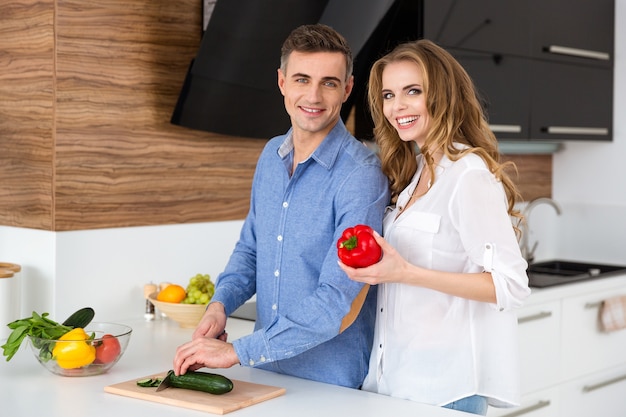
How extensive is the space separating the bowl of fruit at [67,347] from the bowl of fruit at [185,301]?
511 mm

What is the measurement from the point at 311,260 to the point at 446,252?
29 cm

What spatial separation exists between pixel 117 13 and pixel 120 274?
0.73 m

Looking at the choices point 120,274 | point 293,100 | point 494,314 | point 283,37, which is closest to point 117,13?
point 283,37

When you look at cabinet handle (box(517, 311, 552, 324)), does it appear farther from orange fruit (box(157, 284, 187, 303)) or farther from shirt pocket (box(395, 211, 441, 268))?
shirt pocket (box(395, 211, 441, 268))

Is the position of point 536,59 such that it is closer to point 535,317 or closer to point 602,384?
point 535,317

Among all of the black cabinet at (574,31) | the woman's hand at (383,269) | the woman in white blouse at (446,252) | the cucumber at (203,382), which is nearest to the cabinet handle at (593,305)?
the black cabinet at (574,31)

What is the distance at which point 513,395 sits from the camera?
1.91 m

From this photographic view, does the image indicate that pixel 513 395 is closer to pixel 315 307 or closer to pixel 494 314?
pixel 494 314

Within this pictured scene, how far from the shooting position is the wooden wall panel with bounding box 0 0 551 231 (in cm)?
251

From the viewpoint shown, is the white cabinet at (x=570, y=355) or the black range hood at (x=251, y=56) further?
the white cabinet at (x=570, y=355)

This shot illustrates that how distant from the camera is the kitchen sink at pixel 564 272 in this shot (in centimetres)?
338

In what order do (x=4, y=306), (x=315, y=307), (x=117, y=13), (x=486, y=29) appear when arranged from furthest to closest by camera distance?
(x=486, y=29) → (x=117, y=13) → (x=4, y=306) → (x=315, y=307)

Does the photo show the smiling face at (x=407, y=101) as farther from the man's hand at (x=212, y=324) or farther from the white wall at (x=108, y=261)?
the white wall at (x=108, y=261)

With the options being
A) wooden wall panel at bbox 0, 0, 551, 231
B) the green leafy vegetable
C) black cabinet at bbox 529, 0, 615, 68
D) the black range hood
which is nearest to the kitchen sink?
black cabinet at bbox 529, 0, 615, 68
